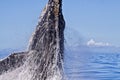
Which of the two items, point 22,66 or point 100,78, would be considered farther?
point 100,78

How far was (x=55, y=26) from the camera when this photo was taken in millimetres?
7270

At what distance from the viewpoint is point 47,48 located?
7340mm

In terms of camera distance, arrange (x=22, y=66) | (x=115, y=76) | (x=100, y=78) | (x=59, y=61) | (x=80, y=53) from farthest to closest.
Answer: (x=115, y=76)
(x=100, y=78)
(x=80, y=53)
(x=22, y=66)
(x=59, y=61)

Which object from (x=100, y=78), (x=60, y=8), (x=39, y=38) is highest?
(x=60, y=8)

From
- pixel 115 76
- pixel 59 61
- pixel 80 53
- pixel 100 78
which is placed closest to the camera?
pixel 59 61

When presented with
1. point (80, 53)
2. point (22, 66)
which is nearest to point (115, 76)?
point (80, 53)

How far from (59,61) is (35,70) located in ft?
1.79

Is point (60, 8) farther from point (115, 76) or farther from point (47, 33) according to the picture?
point (115, 76)

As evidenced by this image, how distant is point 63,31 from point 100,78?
9311 mm

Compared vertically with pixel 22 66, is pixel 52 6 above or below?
above

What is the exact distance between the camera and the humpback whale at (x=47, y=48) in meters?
7.20

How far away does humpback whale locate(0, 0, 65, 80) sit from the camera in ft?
23.6

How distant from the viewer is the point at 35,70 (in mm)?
7387

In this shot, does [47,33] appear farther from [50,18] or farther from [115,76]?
[115,76]
